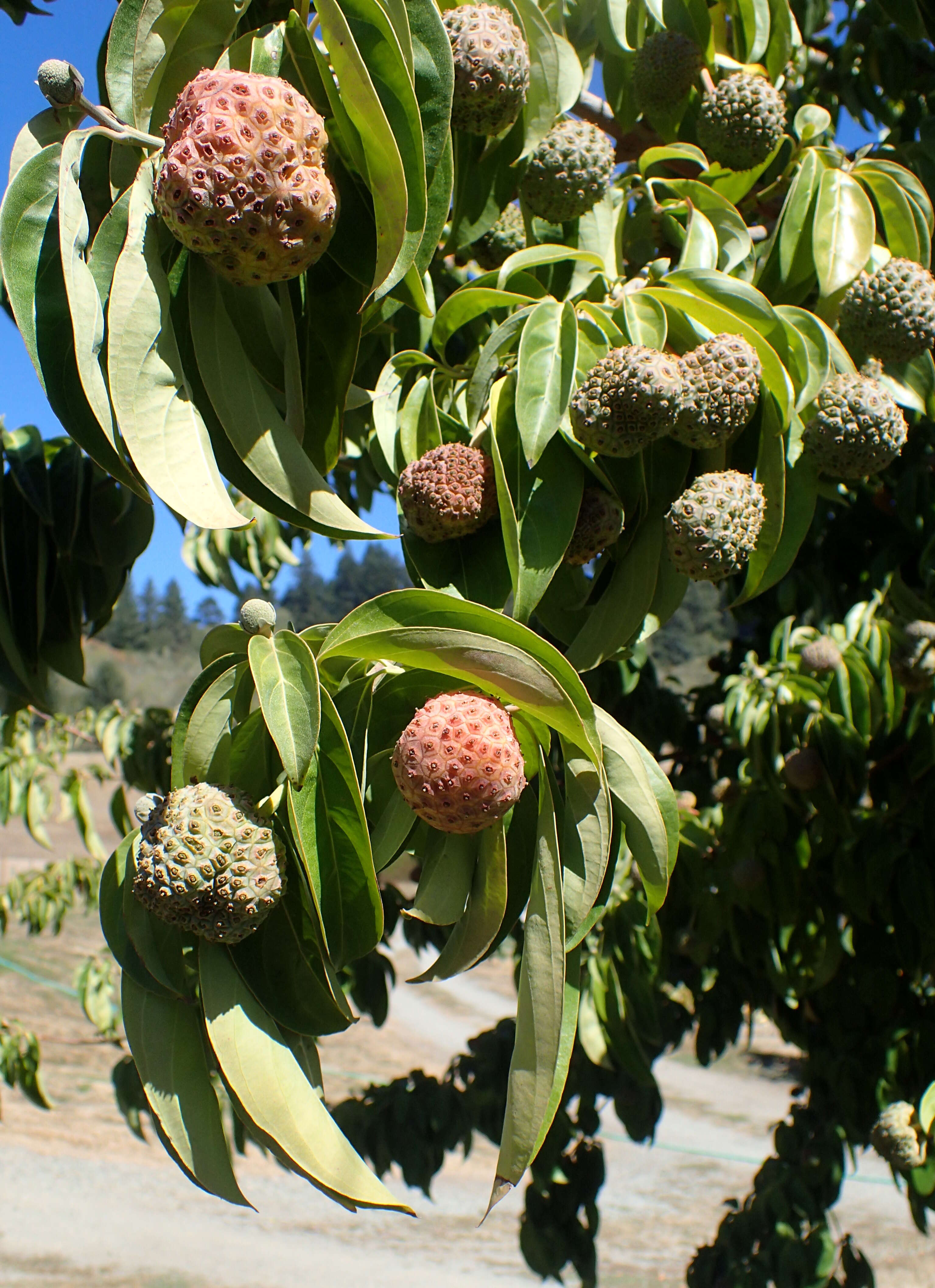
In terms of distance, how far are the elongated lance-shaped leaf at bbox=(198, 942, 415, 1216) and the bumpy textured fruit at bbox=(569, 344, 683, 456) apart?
61cm

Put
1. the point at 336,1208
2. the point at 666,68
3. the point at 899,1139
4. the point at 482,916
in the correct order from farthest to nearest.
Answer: the point at 336,1208
the point at 899,1139
the point at 666,68
the point at 482,916

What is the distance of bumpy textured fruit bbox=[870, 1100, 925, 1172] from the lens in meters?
2.11

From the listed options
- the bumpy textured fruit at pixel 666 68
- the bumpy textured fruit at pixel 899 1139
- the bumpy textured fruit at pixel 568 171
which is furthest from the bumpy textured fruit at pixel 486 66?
the bumpy textured fruit at pixel 899 1139

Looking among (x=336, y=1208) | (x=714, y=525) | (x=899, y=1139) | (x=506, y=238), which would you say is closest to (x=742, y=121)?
(x=506, y=238)

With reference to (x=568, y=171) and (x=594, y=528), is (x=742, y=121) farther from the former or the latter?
(x=594, y=528)

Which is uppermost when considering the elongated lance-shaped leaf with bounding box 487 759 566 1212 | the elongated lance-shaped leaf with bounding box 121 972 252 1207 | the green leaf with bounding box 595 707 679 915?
the green leaf with bounding box 595 707 679 915

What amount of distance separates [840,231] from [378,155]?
2.45 feet

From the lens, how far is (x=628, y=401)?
1.01m

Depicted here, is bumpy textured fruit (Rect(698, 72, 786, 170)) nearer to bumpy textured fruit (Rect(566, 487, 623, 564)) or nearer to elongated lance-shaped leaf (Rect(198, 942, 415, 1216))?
bumpy textured fruit (Rect(566, 487, 623, 564))

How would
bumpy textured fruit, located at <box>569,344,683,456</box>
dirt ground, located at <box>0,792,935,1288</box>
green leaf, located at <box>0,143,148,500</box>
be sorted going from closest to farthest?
green leaf, located at <box>0,143,148,500</box> → bumpy textured fruit, located at <box>569,344,683,456</box> → dirt ground, located at <box>0,792,935,1288</box>

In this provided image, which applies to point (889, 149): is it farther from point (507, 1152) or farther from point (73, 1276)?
point (73, 1276)

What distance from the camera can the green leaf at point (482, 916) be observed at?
2.98ft

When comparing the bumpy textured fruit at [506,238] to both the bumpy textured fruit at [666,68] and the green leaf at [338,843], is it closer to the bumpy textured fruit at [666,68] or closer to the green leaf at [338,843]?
the bumpy textured fruit at [666,68]

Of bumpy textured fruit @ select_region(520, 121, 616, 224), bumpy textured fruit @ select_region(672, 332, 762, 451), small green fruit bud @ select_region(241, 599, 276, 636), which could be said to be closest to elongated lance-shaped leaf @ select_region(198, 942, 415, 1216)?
small green fruit bud @ select_region(241, 599, 276, 636)
